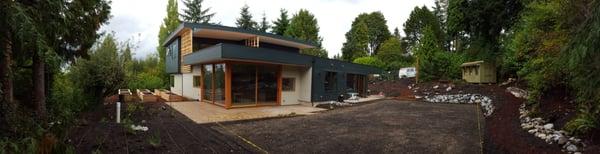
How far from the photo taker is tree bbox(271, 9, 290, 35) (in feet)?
111

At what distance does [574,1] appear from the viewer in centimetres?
468

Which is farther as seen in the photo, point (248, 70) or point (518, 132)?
point (248, 70)

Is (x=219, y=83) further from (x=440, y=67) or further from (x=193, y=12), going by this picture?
(x=193, y=12)

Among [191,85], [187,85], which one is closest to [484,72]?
[191,85]

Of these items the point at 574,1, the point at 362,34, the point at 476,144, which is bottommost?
the point at 476,144

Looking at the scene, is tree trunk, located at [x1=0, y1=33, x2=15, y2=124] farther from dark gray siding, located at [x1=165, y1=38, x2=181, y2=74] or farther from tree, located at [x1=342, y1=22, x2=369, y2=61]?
tree, located at [x1=342, y1=22, x2=369, y2=61]

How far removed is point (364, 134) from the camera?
6992mm

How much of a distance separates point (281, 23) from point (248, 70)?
73.9 ft

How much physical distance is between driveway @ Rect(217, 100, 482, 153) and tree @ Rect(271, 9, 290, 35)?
993 inches

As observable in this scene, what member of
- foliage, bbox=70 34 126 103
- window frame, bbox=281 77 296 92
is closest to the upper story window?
window frame, bbox=281 77 296 92

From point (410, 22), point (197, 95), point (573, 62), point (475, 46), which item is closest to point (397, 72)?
point (475, 46)

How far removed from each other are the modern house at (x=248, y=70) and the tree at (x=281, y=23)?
15608 millimetres

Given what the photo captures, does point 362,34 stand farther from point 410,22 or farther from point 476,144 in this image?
point 476,144

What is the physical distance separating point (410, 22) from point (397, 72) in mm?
14420
